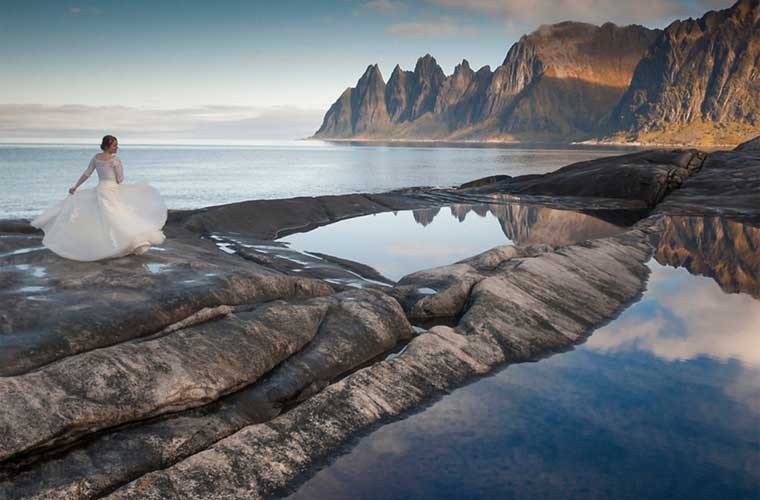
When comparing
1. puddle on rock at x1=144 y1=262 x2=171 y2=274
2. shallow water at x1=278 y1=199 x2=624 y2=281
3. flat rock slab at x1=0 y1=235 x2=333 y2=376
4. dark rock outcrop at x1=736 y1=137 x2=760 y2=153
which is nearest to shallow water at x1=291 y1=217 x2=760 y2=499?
flat rock slab at x1=0 y1=235 x2=333 y2=376

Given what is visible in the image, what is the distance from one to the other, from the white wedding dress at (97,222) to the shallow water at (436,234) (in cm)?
1192

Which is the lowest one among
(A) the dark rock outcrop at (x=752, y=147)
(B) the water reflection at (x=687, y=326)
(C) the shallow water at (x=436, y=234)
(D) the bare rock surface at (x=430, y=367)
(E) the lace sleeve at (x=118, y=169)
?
(C) the shallow water at (x=436, y=234)

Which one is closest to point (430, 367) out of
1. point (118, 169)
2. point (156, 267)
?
point (156, 267)

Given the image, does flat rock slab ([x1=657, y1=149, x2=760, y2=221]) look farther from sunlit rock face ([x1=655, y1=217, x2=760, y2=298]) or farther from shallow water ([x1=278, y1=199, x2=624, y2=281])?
shallow water ([x1=278, y1=199, x2=624, y2=281])

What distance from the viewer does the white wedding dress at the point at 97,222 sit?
1533 cm

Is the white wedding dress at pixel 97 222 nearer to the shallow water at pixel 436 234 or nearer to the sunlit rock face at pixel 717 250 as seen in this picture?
the shallow water at pixel 436 234

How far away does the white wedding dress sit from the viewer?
15.3 meters

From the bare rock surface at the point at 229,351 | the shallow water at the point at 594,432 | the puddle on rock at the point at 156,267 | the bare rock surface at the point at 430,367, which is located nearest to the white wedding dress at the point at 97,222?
the bare rock surface at the point at 229,351

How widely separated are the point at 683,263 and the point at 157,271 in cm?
2439

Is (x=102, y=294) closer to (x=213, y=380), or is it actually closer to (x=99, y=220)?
(x=99, y=220)

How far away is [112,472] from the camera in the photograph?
867 cm

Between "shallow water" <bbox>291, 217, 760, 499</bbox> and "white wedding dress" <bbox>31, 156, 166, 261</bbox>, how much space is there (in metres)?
9.15

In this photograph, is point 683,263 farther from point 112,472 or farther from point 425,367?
point 112,472

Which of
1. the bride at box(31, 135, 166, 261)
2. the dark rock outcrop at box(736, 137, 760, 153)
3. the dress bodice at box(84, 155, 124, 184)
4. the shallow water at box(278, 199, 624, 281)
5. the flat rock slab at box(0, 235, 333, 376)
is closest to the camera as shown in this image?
the flat rock slab at box(0, 235, 333, 376)
